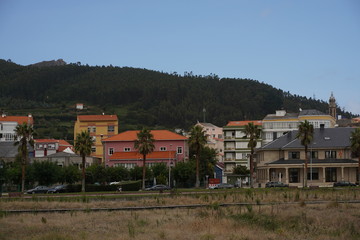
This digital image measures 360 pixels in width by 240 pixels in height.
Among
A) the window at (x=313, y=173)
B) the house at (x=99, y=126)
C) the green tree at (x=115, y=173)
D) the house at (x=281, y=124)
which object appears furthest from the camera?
the house at (x=99, y=126)

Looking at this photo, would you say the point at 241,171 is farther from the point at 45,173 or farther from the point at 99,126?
the point at 45,173

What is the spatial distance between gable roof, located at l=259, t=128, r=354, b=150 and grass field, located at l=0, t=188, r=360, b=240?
48.5 meters

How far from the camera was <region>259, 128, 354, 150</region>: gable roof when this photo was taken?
10331cm

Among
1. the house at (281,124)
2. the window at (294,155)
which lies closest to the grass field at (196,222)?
the window at (294,155)

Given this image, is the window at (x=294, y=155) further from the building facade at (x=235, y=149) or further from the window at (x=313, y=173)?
the building facade at (x=235, y=149)

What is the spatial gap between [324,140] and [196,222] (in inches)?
2641

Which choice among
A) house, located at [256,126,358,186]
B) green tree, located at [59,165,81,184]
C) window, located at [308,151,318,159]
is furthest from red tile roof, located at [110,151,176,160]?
window, located at [308,151,318,159]

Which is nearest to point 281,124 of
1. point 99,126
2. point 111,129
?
point 111,129

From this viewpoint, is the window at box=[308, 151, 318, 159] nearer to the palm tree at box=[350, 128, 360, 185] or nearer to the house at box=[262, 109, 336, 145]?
the palm tree at box=[350, 128, 360, 185]

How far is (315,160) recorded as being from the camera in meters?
103

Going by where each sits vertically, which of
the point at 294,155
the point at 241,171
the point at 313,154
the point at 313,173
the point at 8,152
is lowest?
the point at 313,173

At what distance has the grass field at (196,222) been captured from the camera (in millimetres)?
37375

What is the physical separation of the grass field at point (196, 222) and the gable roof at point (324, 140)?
4849 cm

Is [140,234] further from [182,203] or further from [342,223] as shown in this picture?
[182,203]
